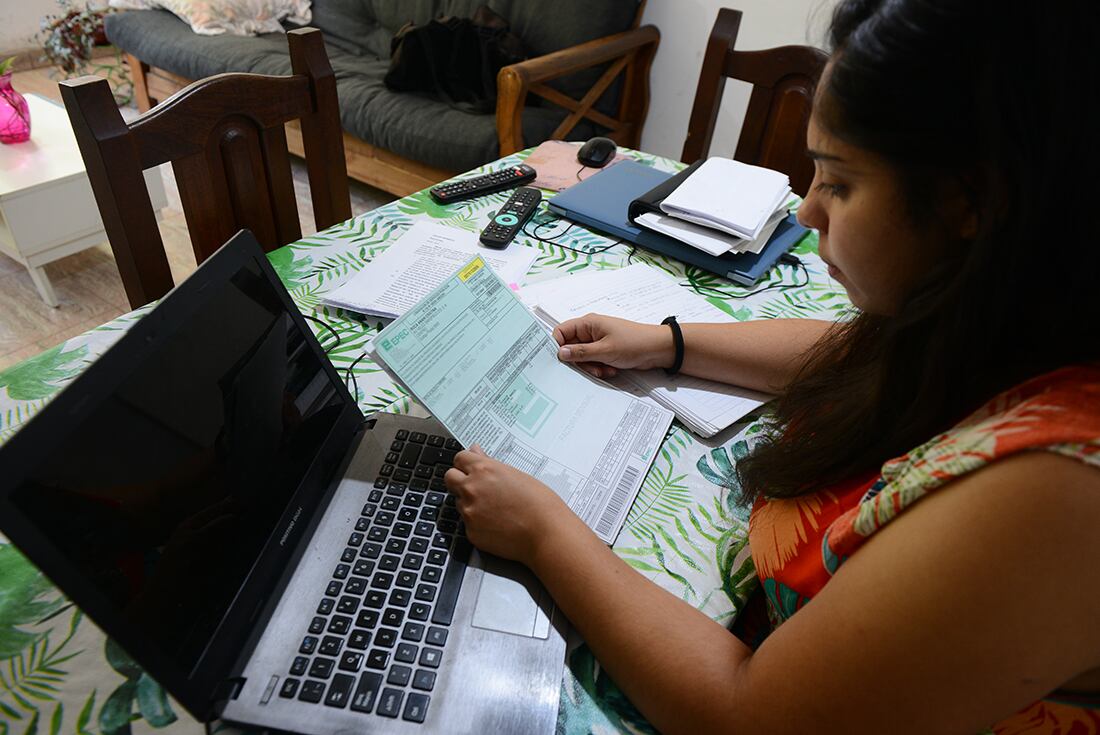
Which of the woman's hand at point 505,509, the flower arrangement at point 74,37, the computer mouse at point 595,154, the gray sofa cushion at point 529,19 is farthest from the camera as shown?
the flower arrangement at point 74,37

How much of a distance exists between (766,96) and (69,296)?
2.20 m

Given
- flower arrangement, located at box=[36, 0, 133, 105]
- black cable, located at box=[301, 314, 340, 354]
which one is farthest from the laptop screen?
flower arrangement, located at box=[36, 0, 133, 105]

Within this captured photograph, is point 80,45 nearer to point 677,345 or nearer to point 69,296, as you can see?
point 69,296

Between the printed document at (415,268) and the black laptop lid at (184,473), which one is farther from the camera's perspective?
the printed document at (415,268)

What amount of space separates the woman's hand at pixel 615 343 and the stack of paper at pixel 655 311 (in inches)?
1.0

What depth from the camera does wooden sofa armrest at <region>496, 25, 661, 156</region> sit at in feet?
6.95

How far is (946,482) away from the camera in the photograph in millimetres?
420

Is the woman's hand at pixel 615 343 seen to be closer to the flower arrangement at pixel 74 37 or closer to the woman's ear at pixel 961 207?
the woman's ear at pixel 961 207

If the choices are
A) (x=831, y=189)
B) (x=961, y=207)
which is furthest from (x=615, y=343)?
(x=961, y=207)

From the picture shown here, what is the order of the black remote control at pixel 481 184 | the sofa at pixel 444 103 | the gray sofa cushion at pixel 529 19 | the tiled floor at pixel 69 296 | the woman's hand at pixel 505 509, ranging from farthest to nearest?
the gray sofa cushion at pixel 529 19 → the sofa at pixel 444 103 → the tiled floor at pixel 69 296 → the black remote control at pixel 481 184 → the woman's hand at pixel 505 509

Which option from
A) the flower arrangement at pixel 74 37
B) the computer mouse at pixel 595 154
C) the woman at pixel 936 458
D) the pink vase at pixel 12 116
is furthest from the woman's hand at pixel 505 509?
the flower arrangement at pixel 74 37

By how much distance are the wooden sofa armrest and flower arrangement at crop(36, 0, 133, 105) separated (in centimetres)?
255

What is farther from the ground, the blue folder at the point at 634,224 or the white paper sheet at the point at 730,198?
the white paper sheet at the point at 730,198

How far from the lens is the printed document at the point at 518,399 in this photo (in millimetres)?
660
